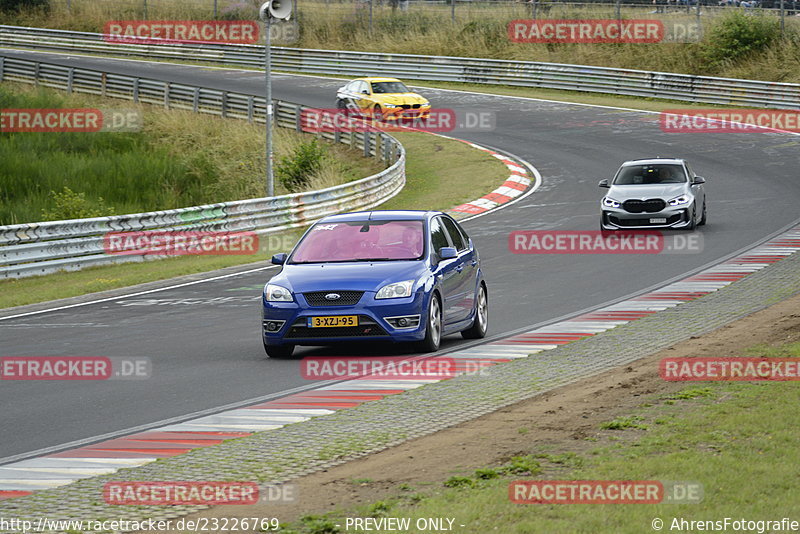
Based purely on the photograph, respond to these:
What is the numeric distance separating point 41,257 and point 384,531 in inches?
698

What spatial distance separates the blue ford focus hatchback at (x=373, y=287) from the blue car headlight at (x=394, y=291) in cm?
1

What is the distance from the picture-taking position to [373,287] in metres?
12.9

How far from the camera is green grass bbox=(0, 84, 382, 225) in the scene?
3441cm

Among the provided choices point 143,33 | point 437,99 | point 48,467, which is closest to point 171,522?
point 48,467

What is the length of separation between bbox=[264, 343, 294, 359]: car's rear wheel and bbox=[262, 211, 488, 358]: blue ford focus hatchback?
0.01 meters

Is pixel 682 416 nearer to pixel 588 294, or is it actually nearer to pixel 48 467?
pixel 48 467

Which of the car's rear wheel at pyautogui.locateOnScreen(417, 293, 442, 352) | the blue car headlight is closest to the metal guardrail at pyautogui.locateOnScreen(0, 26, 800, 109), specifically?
the car's rear wheel at pyautogui.locateOnScreen(417, 293, 442, 352)

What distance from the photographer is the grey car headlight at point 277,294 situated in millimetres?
12984

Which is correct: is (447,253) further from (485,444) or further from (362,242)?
(485,444)

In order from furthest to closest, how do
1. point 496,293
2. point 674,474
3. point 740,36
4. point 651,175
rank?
point 740,36 < point 651,175 < point 496,293 < point 674,474

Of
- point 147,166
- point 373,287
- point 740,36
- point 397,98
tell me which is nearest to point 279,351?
point 373,287

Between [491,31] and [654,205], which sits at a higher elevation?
[491,31]

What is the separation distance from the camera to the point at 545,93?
52875mm

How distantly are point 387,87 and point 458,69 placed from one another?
39.6ft
